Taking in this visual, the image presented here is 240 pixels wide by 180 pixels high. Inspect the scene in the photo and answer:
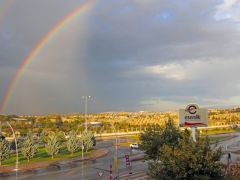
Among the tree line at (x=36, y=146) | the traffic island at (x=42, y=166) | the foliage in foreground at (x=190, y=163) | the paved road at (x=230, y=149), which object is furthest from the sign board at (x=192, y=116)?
the tree line at (x=36, y=146)

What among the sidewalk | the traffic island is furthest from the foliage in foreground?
the sidewalk

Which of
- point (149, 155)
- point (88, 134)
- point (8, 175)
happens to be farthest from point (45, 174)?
point (88, 134)

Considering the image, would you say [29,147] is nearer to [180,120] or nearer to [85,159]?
[85,159]

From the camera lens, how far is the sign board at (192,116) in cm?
3478

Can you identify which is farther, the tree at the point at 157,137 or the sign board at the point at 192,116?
the sign board at the point at 192,116

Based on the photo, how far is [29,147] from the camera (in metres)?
51.1

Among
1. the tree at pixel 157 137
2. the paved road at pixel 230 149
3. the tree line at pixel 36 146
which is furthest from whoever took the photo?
the paved road at pixel 230 149

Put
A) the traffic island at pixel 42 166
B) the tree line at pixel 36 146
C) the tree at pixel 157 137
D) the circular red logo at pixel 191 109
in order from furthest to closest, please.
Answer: the tree line at pixel 36 146, the traffic island at pixel 42 166, the circular red logo at pixel 191 109, the tree at pixel 157 137

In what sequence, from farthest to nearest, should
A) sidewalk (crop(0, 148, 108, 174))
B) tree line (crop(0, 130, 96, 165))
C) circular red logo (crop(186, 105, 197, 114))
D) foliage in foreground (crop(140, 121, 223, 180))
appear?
tree line (crop(0, 130, 96, 165)) → sidewalk (crop(0, 148, 108, 174)) → circular red logo (crop(186, 105, 197, 114)) → foliage in foreground (crop(140, 121, 223, 180))

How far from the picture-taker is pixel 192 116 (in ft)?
115

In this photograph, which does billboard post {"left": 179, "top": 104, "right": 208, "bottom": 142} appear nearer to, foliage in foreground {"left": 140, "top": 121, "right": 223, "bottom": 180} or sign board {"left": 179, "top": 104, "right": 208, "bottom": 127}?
sign board {"left": 179, "top": 104, "right": 208, "bottom": 127}

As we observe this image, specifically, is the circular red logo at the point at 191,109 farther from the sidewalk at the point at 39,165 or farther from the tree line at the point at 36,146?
the tree line at the point at 36,146

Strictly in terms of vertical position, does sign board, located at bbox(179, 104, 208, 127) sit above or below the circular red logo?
below

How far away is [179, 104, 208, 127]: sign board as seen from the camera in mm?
34781
